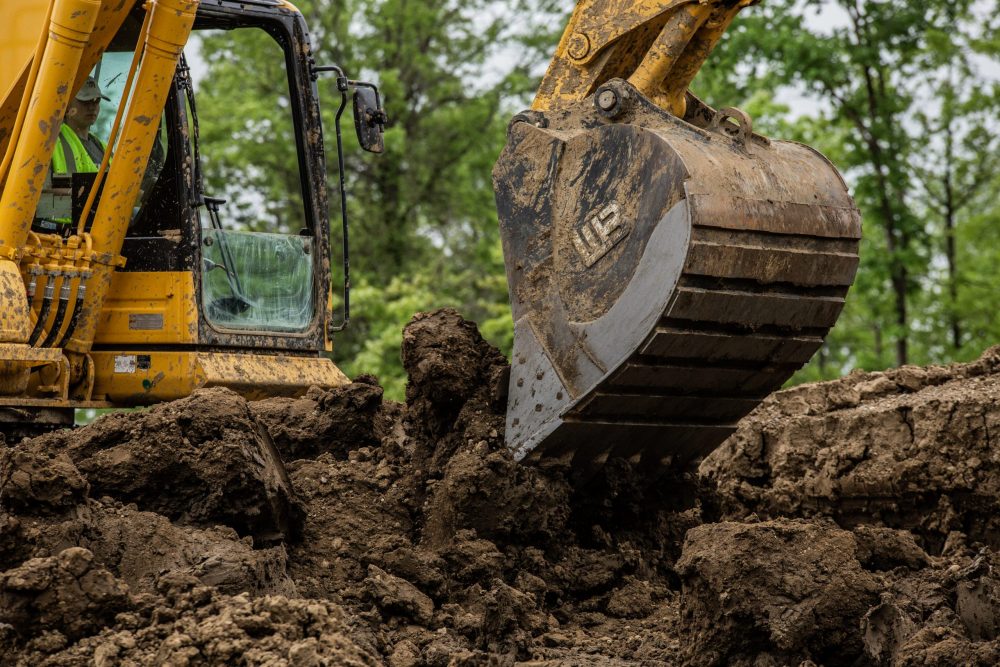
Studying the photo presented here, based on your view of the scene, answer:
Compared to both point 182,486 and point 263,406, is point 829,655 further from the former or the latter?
point 263,406

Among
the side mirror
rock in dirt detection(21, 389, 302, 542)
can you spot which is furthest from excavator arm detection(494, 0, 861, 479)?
the side mirror

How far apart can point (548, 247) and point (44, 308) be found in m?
2.42

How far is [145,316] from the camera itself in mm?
6836

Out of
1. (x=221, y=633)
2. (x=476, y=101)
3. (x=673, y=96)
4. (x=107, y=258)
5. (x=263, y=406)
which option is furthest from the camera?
(x=476, y=101)

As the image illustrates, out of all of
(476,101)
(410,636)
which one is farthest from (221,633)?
(476,101)

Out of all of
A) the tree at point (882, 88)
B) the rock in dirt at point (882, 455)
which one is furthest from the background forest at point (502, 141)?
the rock in dirt at point (882, 455)

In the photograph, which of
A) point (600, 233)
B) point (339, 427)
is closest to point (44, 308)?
point (339, 427)

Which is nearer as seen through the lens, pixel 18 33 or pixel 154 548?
pixel 154 548

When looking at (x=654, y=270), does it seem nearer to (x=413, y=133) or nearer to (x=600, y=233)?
(x=600, y=233)

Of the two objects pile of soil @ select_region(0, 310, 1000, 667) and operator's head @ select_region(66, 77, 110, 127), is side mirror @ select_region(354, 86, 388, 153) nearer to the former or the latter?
operator's head @ select_region(66, 77, 110, 127)

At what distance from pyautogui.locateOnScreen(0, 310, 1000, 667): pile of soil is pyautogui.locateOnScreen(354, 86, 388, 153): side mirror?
138 centimetres

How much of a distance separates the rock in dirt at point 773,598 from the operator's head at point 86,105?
379 centimetres

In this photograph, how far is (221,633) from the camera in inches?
165

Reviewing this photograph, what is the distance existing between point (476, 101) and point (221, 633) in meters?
19.2
